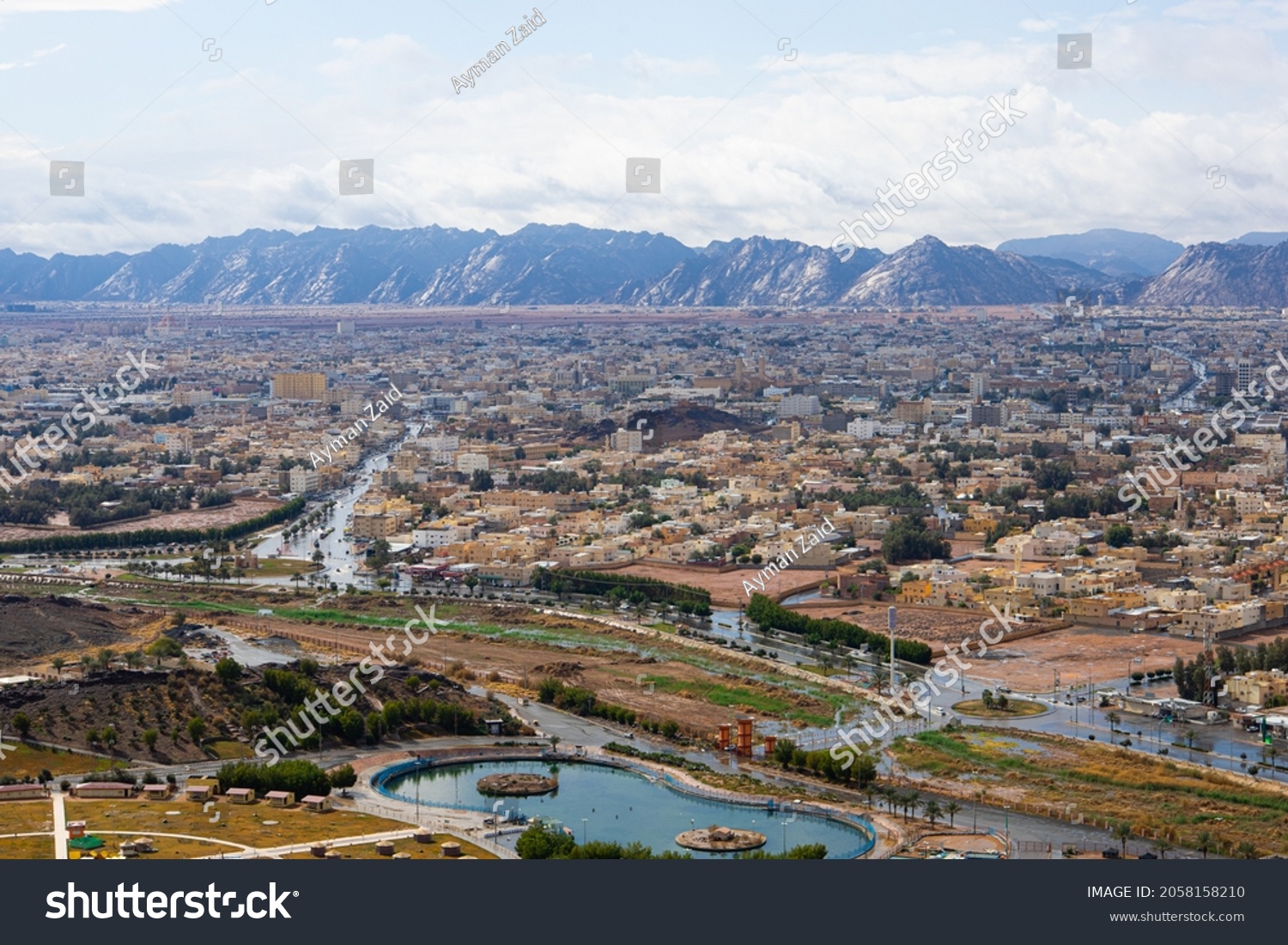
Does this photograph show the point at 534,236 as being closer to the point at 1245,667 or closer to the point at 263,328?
the point at 263,328

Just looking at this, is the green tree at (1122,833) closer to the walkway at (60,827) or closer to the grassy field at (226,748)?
the grassy field at (226,748)

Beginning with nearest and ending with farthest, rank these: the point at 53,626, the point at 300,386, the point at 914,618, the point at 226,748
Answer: the point at 226,748 → the point at 53,626 → the point at 914,618 → the point at 300,386

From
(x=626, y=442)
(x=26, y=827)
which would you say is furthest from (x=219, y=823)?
(x=626, y=442)

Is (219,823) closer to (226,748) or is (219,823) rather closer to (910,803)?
(226,748)

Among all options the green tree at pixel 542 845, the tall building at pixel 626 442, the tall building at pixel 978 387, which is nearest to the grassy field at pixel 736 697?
the green tree at pixel 542 845

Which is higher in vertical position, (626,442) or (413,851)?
(626,442)

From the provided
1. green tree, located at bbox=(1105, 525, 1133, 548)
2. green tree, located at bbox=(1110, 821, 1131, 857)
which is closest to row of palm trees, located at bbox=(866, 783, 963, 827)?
green tree, located at bbox=(1110, 821, 1131, 857)

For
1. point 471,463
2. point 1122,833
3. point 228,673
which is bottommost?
point 1122,833
